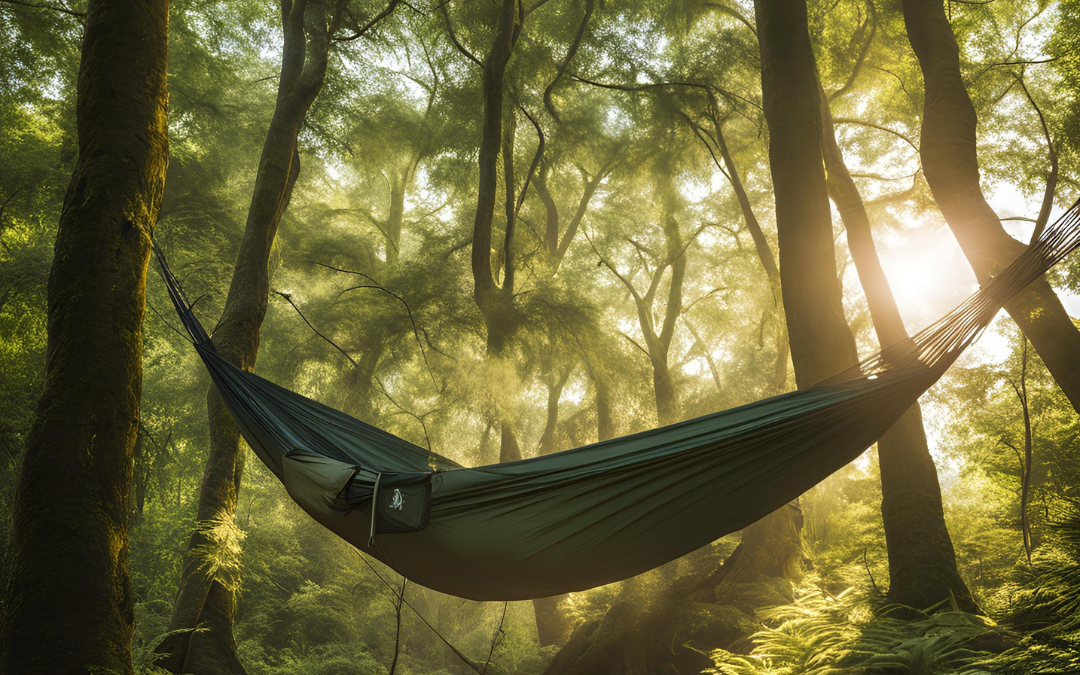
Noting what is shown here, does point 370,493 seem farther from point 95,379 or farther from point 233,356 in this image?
point 233,356

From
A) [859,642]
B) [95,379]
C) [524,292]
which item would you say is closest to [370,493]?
[95,379]

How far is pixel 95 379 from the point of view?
1510mm

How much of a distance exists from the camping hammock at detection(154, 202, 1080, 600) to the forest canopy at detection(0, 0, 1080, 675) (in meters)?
0.47

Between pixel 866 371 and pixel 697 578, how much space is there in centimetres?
280

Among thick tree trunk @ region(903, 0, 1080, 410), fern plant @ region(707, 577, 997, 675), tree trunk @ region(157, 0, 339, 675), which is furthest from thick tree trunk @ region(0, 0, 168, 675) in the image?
thick tree trunk @ region(903, 0, 1080, 410)

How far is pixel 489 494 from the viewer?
1648 millimetres

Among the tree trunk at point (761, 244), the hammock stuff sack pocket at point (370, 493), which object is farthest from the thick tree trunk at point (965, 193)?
the hammock stuff sack pocket at point (370, 493)

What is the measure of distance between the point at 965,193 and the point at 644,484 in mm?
2459

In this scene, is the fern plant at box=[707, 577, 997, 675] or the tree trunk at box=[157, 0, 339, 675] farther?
the tree trunk at box=[157, 0, 339, 675]

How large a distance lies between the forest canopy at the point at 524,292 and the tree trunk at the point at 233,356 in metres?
0.02

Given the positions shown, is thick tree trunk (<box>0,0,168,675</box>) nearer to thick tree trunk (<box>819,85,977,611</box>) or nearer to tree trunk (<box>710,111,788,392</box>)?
thick tree trunk (<box>819,85,977,611</box>)

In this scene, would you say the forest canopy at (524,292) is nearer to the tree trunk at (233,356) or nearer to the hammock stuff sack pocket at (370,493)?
the tree trunk at (233,356)

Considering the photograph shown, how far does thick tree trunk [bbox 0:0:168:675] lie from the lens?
1.35m

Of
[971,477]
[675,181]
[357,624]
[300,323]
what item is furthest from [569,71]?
[357,624]
